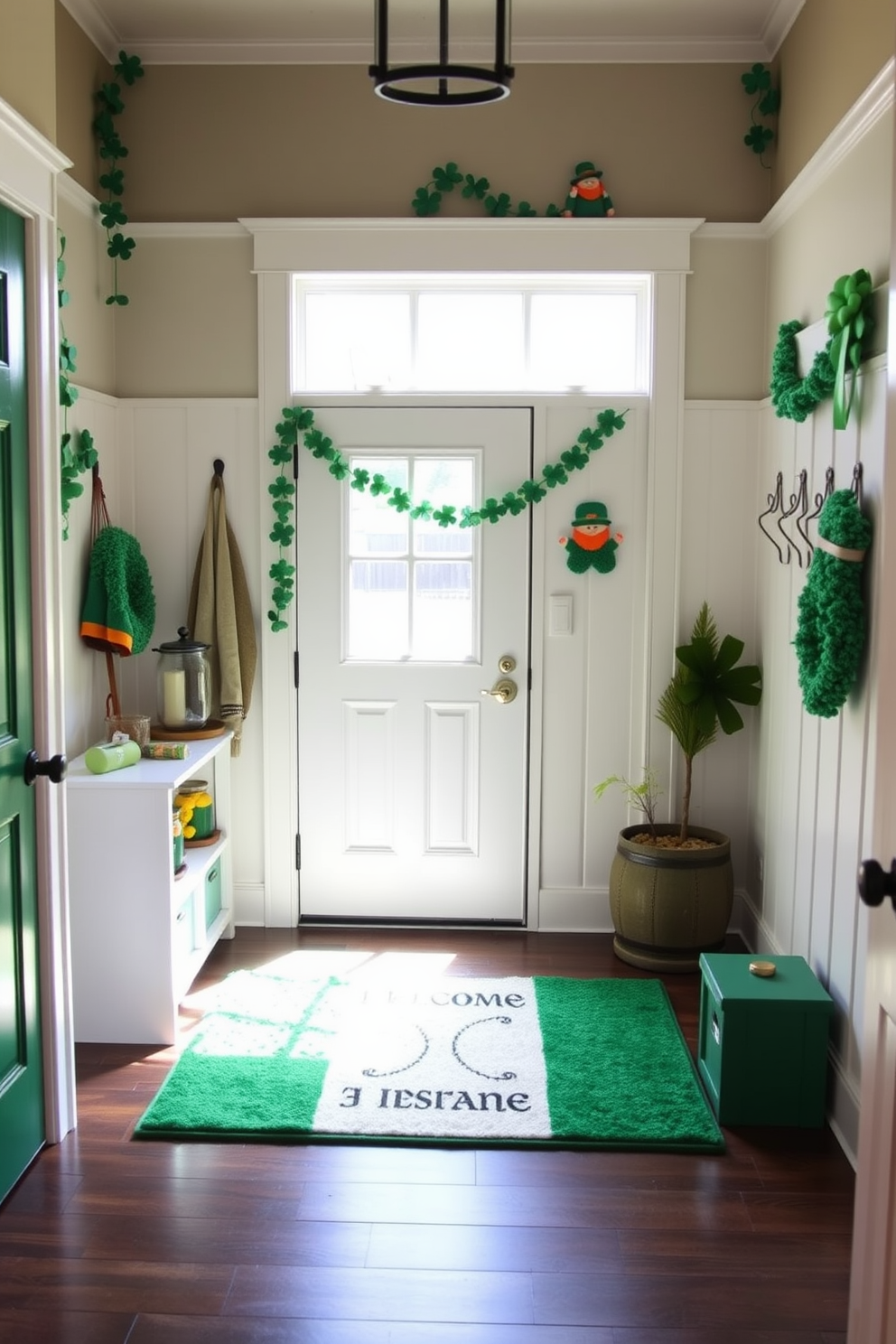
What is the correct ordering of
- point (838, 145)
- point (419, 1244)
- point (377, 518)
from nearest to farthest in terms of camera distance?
point (419, 1244) < point (838, 145) < point (377, 518)

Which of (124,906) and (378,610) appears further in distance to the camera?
(378,610)

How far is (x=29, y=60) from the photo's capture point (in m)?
2.62

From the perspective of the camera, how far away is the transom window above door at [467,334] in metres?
4.21

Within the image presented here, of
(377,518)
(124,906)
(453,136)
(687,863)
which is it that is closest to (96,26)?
(453,136)

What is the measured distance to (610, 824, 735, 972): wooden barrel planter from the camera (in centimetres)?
389

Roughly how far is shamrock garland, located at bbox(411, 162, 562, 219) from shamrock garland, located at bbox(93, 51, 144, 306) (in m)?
0.99

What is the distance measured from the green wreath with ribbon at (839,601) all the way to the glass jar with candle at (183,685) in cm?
208

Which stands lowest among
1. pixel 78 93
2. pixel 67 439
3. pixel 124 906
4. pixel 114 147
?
pixel 124 906

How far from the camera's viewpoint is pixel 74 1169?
275 cm

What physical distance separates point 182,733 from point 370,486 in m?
1.07

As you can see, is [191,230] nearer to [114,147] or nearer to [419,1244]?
[114,147]

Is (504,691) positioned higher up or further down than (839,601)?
further down

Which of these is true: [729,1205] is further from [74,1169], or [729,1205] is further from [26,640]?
[26,640]

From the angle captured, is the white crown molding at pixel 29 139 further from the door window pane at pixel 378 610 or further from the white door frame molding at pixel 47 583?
the door window pane at pixel 378 610
